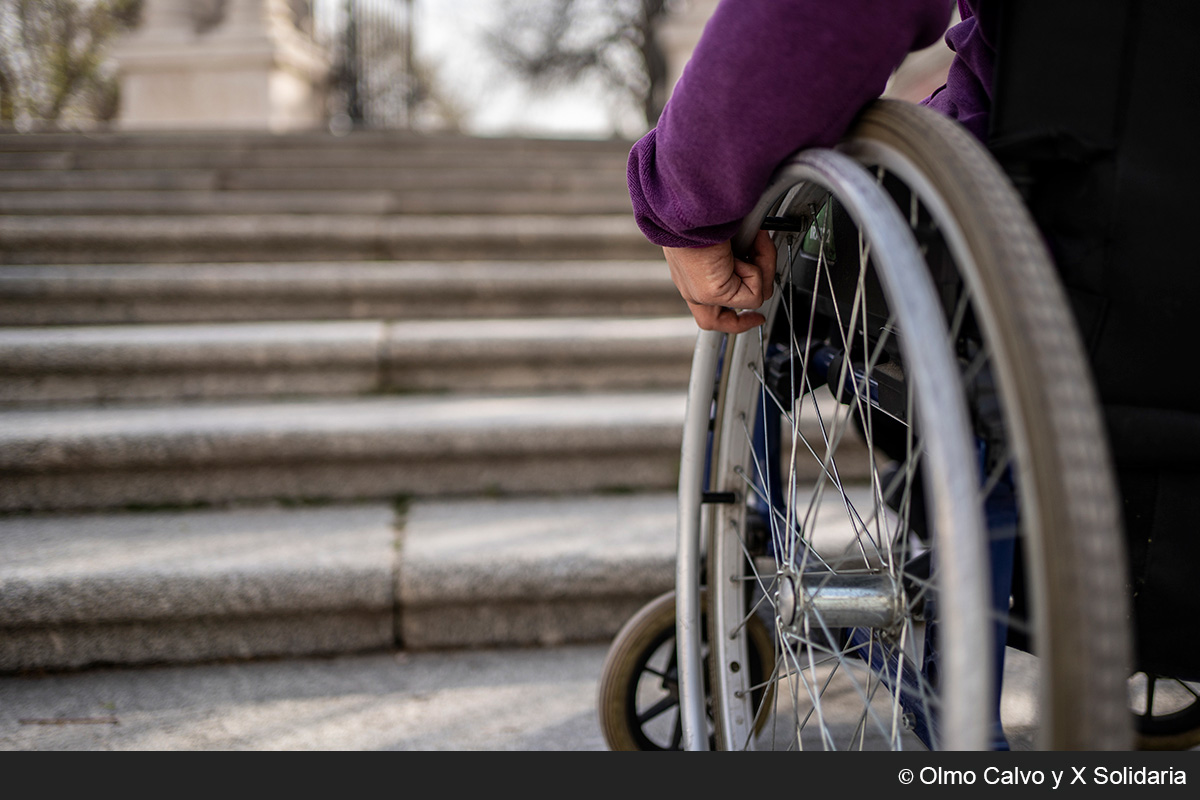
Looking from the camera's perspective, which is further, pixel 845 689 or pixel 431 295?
pixel 431 295

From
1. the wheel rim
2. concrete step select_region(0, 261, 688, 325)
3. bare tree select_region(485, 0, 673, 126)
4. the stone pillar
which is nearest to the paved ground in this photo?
the wheel rim

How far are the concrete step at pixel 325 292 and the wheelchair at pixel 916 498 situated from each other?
48.9 inches

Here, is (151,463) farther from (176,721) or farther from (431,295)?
(431,295)

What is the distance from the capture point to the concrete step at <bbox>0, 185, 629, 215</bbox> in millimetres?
→ 2910

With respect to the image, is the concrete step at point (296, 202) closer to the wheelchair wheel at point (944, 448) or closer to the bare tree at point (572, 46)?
the wheelchair wheel at point (944, 448)

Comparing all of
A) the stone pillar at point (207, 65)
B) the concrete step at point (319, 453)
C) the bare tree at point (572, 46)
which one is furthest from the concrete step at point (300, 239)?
the bare tree at point (572, 46)

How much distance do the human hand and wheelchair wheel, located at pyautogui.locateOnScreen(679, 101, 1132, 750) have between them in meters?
0.03

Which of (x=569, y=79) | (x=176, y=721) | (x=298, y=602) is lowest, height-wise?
(x=176, y=721)

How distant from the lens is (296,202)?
3.04 metres

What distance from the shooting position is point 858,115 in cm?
65
